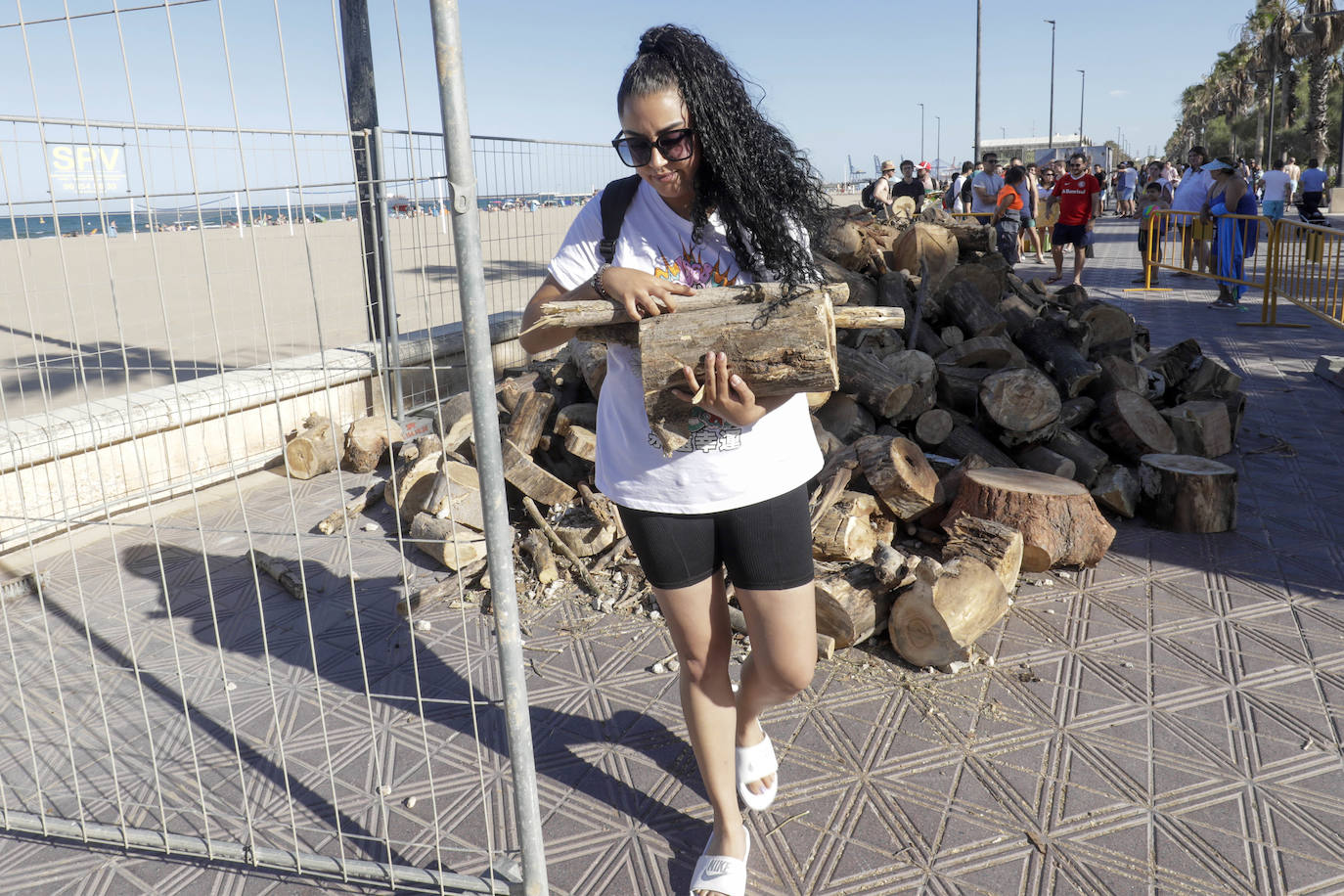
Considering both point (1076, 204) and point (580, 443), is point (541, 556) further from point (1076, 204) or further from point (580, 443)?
point (1076, 204)

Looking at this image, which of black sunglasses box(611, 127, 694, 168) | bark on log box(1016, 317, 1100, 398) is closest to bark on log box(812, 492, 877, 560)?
bark on log box(1016, 317, 1100, 398)

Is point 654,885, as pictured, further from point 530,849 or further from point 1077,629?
point 1077,629

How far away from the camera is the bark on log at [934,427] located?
4.66 metres

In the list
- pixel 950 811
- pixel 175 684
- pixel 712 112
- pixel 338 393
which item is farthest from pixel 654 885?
pixel 338 393

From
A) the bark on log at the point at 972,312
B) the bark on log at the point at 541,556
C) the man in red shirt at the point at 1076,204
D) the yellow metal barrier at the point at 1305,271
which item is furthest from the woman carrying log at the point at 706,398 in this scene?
the man in red shirt at the point at 1076,204

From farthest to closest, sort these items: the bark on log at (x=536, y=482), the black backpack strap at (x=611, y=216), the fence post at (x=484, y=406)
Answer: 1. the bark on log at (x=536, y=482)
2. the black backpack strap at (x=611, y=216)
3. the fence post at (x=484, y=406)

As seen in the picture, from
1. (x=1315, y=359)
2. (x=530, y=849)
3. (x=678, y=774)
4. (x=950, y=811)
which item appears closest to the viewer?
(x=530, y=849)

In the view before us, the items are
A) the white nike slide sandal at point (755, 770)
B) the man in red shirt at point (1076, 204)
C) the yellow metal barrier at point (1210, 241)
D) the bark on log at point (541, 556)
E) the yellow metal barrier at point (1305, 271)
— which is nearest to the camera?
the white nike slide sandal at point (755, 770)

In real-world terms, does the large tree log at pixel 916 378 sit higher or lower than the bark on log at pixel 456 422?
higher

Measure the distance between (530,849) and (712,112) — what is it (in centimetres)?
162

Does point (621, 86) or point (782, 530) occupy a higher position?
point (621, 86)

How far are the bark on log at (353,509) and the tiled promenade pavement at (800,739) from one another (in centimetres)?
39

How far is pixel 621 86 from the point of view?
1854 millimetres

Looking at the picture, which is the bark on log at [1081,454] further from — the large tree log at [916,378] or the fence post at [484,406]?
the fence post at [484,406]
